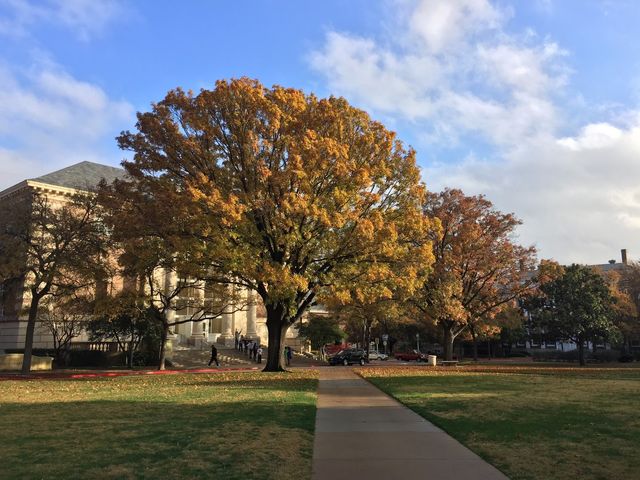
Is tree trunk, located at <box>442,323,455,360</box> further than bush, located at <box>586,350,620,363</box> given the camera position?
No

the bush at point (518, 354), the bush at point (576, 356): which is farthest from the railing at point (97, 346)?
the bush at point (518, 354)

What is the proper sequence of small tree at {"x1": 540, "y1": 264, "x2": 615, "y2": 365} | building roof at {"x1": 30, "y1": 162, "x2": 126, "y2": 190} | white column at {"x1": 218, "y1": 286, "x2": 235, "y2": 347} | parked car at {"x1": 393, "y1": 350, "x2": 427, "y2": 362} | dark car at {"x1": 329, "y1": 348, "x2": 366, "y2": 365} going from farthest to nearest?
1. parked car at {"x1": 393, "y1": 350, "x2": 427, "y2": 362}
2. white column at {"x1": 218, "y1": 286, "x2": 235, "y2": 347}
3. small tree at {"x1": 540, "y1": 264, "x2": 615, "y2": 365}
4. building roof at {"x1": 30, "y1": 162, "x2": 126, "y2": 190}
5. dark car at {"x1": 329, "y1": 348, "x2": 366, "y2": 365}

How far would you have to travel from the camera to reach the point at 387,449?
8.25m

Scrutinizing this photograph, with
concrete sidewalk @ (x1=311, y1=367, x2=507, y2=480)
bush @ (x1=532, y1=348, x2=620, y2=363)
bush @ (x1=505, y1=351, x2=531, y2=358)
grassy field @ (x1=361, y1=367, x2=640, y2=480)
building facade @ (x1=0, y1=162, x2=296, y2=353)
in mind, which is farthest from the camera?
bush @ (x1=505, y1=351, x2=531, y2=358)

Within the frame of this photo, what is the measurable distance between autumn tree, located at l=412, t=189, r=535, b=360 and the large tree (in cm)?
1097

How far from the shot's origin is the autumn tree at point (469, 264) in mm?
37375

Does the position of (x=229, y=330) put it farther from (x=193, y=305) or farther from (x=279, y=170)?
(x=279, y=170)

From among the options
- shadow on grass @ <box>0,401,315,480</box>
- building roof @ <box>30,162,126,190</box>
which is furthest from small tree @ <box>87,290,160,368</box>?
shadow on grass @ <box>0,401,315,480</box>

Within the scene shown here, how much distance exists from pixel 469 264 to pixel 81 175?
37.7 metres

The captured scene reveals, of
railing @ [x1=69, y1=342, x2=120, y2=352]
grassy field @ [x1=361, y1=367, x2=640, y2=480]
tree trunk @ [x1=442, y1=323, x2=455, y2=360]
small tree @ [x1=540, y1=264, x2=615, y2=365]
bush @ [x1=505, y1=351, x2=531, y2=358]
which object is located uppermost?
small tree @ [x1=540, y1=264, x2=615, y2=365]

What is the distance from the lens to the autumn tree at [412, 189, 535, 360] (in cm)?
3738

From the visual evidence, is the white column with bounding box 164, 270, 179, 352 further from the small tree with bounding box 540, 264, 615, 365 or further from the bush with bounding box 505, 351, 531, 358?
the bush with bounding box 505, 351, 531, 358

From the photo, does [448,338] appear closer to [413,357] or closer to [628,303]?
[413,357]

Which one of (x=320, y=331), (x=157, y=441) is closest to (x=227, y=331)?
(x=320, y=331)
